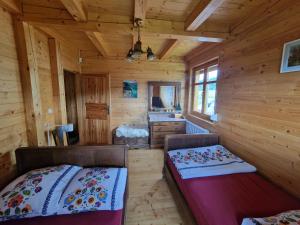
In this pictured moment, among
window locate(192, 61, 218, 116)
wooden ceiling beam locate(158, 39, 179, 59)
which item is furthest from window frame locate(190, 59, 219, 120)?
wooden ceiling beam locate(158, 39, 179, 59)

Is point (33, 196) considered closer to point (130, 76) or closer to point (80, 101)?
point (80, 101)

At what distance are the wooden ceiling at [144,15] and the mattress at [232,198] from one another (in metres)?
1.89

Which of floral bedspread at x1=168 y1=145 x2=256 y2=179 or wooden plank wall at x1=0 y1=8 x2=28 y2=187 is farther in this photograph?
floral bedspread at x1=168 y1=145 x2=256 y2=179

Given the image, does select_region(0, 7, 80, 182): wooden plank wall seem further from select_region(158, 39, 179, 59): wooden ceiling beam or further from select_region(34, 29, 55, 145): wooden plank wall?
select_region(158, 39, 179, 59): wooden ceiling beam

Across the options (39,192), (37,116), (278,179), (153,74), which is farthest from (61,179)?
(153,74)

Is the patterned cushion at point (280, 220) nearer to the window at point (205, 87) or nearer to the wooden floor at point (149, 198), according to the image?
the wooden floor at point (149, 198)

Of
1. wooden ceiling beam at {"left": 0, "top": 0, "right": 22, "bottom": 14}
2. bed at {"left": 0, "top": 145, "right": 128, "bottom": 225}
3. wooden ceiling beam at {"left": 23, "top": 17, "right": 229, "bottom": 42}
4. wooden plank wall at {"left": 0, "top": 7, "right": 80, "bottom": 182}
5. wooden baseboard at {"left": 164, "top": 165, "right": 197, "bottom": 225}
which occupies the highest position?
wooden ceiling beam at {"left": 0, "top": 0, "right": 22, "bottom": 14}

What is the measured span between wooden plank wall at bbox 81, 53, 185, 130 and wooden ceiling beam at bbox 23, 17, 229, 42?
1.84m

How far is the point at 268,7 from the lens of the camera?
1.59m

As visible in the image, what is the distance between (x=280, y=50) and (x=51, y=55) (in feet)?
10.3

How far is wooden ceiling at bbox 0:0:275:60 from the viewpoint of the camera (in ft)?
5.25

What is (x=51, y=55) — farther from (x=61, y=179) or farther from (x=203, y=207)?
(x=203, y=207)

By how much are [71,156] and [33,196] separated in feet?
1.77

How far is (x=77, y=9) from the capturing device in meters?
1.58
